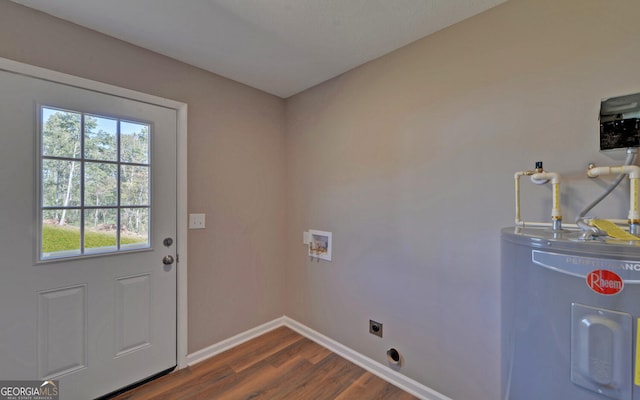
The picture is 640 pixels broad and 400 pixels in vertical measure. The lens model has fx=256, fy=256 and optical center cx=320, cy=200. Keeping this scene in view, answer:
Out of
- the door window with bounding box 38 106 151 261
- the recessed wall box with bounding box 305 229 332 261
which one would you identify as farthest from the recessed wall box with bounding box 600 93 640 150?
the door window with bounding box 38 106 151 261

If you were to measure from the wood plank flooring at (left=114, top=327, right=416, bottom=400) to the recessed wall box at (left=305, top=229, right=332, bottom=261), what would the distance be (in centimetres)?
81

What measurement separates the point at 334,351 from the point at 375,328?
51 centimetres

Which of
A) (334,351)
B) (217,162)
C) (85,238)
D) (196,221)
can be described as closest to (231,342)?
(334,351)

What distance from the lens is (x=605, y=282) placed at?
0.73m

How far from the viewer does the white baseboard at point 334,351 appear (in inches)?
67.6

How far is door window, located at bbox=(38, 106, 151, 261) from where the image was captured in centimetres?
149

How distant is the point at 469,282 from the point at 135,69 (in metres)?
2.61

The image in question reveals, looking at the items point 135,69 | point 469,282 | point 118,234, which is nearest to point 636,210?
point 469,282

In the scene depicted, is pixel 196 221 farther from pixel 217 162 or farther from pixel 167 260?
pixel 217 162

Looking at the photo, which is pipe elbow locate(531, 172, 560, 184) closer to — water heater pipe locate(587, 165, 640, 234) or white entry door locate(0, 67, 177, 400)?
water heater pipe locate(587, 165, 640, 234)

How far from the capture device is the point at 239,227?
93.3 inches

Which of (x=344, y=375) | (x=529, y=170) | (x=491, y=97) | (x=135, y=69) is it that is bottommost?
(x=344, y=375)

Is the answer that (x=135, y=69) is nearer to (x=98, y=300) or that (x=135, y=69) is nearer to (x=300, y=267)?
(x=98, y=300)

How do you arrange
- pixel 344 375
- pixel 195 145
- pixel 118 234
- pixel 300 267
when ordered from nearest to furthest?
pixel 118 234, pixel 344 375, pixel 195 145, pixel 300 267
